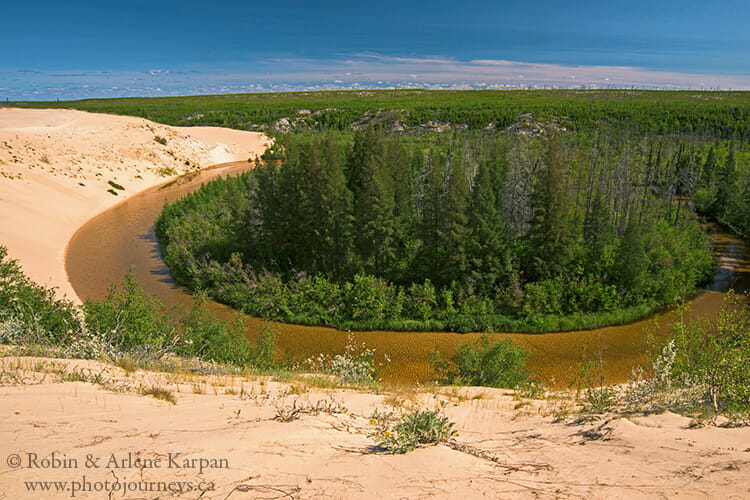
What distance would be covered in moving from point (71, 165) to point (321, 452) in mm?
62046

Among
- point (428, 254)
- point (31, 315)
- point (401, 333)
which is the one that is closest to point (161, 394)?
point (31, 315)

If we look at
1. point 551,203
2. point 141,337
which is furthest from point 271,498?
point 551,203

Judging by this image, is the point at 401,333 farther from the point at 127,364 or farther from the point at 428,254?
the point at 127,364

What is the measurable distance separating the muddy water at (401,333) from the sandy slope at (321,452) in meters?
6.71

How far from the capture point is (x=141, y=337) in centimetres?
1335

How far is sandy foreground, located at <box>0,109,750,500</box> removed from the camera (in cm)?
461

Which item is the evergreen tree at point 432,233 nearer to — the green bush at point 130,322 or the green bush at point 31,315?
the green bush at point 130,322

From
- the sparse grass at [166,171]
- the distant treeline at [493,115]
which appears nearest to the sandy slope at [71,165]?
the sparse grass at [166,171]

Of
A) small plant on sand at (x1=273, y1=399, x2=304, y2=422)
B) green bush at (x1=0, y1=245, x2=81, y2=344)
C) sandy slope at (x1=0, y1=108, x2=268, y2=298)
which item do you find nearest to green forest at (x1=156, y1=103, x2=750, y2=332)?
green bush at (x1=0, y1=245, x2=81, y2=344)

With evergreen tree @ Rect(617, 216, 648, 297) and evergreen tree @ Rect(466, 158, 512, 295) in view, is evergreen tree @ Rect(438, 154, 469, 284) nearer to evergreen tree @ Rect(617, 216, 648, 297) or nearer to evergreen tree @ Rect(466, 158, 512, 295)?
evergreen tree @ Rect(466, 158, 512, 295)

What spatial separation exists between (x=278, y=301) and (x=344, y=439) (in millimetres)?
20108

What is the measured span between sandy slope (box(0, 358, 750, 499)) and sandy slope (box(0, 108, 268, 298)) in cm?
2402

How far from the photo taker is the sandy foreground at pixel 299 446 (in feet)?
15.1

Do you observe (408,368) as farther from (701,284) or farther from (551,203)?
(701,284)
